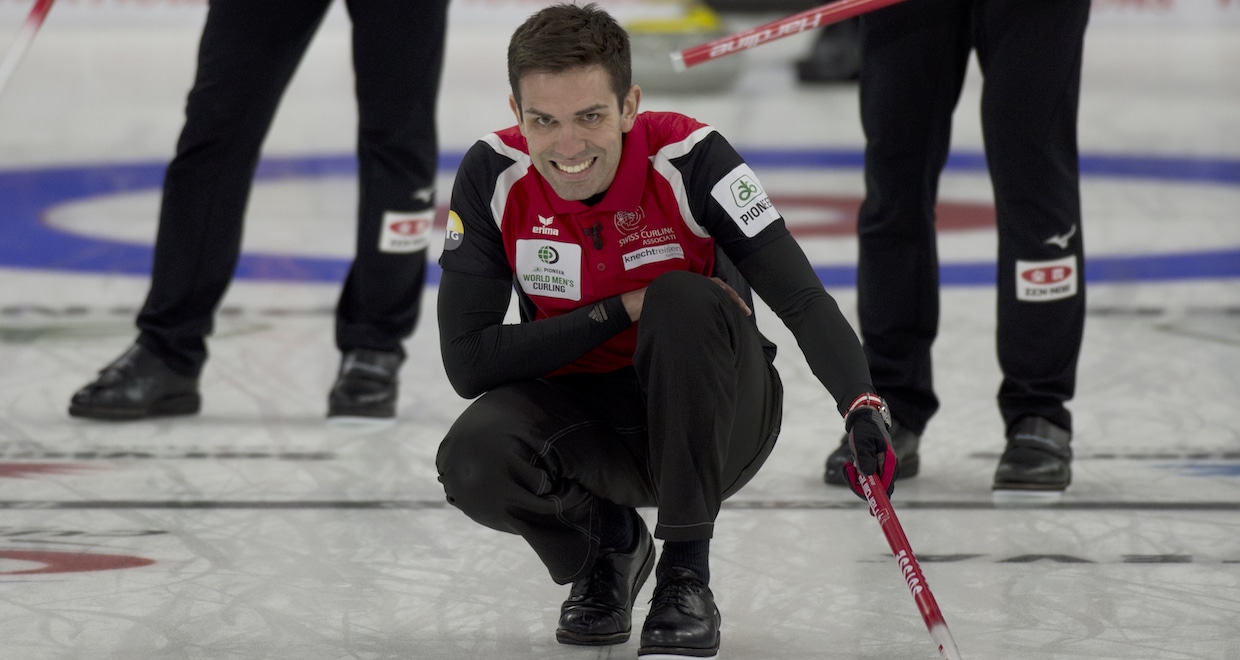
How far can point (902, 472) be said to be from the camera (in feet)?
8.79

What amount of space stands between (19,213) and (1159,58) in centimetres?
638

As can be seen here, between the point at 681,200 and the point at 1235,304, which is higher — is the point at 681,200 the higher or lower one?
→ the higher one

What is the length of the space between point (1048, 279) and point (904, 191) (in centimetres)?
28

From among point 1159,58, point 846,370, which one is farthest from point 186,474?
point 1159,58

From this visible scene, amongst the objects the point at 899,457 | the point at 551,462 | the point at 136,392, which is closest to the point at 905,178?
the point at 899,457

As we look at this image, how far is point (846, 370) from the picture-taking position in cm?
186

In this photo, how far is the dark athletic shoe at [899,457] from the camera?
104 inches

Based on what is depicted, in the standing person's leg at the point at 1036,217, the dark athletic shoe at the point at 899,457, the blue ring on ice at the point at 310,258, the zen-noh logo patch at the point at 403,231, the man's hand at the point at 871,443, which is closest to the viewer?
the man's hand at the point at 871,443

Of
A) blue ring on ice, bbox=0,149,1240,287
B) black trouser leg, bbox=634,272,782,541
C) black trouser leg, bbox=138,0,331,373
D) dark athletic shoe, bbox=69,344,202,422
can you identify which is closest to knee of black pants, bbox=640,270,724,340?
black trouser leg, bbox=634,272,782,541

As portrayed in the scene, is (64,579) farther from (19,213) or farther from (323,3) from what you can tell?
(19,213)

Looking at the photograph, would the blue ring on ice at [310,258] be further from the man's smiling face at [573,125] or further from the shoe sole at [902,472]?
the man's smiling face at [573,125]

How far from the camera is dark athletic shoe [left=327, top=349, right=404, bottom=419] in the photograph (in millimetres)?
3039

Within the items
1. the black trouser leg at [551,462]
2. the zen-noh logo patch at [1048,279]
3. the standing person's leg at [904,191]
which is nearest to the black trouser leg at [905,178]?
the standing person's leg at [904,191]

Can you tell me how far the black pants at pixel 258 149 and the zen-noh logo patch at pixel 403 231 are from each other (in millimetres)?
12
